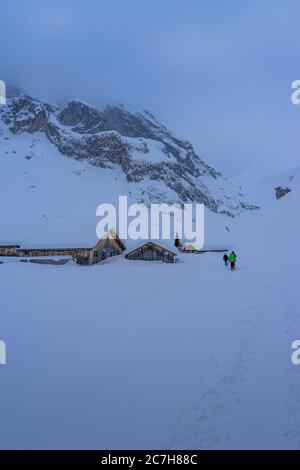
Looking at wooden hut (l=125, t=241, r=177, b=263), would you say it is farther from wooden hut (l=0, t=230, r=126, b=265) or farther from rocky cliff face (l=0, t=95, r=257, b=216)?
rocky cliff face (l=0, t=95, r=257, b=216)

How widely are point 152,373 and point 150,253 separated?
39.0m

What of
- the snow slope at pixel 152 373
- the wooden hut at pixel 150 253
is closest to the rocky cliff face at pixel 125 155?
the wooden hut at pixel 150 253

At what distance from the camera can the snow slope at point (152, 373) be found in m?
6.60

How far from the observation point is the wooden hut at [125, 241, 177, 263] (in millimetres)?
47625

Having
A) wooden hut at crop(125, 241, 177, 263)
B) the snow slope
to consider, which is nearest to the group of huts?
wooden hut at crop(125, 241, 177, 263)

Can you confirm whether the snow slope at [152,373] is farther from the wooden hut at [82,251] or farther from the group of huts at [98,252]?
the wooden hut at [82,251]

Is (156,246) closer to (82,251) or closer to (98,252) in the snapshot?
(98,252)

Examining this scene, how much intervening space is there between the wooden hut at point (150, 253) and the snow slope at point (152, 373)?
2898cm

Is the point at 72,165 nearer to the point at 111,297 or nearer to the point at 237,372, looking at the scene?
the point at 111,297
